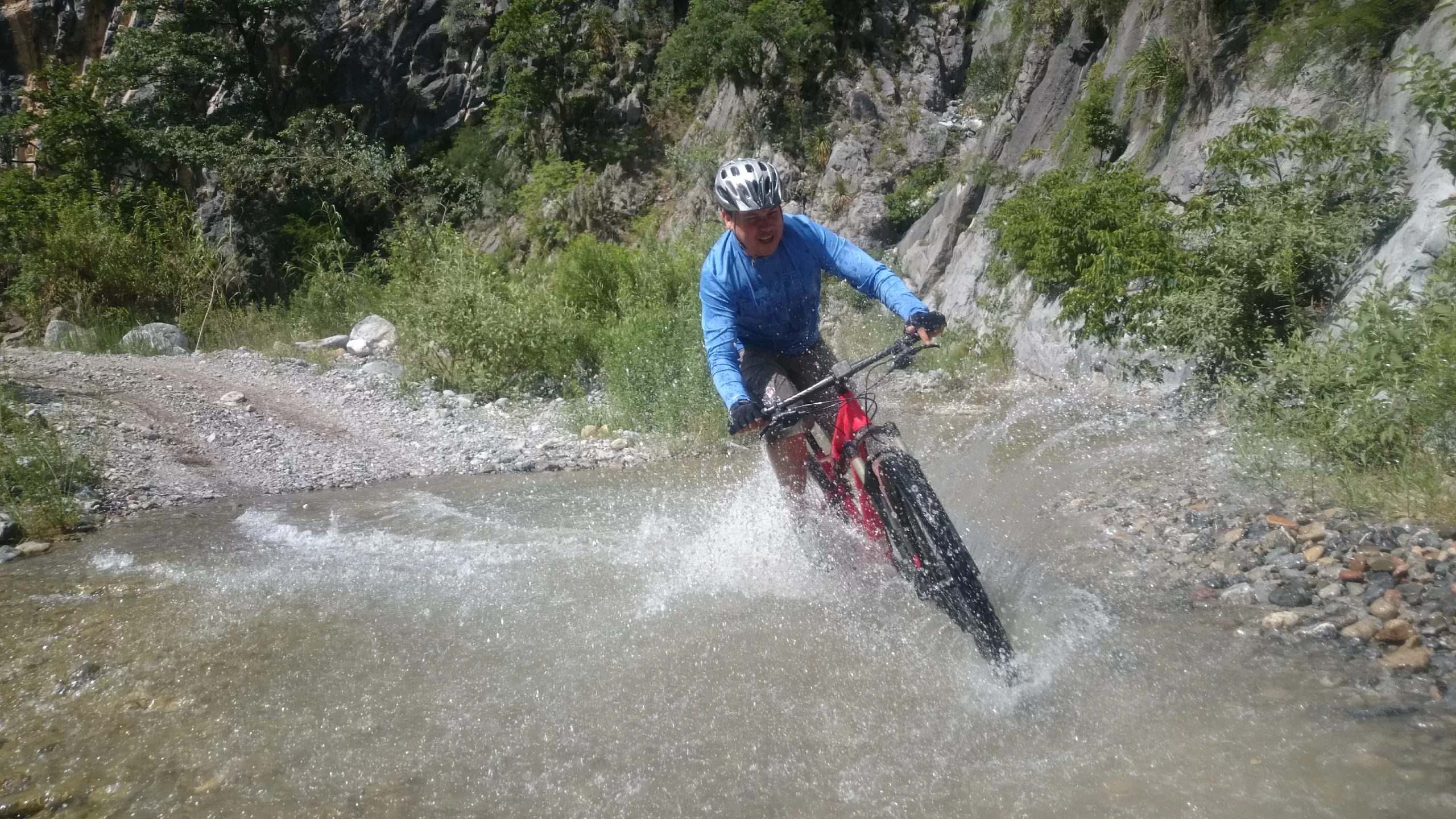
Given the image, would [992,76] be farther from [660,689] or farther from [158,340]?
[660,689]

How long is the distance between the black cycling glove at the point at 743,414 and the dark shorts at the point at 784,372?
1.80 ft

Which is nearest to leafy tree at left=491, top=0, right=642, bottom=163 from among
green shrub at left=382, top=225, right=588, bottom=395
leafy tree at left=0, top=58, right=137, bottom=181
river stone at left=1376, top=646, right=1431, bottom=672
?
leafy tree at left=0, top=58, right=137, bottom=181

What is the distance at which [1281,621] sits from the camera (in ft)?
12.3

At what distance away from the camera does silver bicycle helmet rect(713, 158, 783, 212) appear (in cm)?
429

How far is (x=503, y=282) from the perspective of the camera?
40.2 ft

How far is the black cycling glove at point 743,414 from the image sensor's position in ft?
13.1

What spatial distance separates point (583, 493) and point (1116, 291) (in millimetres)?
5199

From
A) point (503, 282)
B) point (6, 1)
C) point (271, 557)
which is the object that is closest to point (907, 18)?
point (503, 282)

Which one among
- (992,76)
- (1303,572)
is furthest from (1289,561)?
(992,76)

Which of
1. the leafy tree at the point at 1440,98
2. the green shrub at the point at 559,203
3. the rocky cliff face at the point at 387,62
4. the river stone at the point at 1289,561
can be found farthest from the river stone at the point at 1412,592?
the rocky cliff face at the point at 387,62

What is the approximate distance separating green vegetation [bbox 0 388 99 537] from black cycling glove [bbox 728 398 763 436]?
5.38 m

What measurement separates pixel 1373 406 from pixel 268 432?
30.8ft

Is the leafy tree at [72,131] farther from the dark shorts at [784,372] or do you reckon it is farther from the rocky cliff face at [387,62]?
the dark shorts at [784,372]

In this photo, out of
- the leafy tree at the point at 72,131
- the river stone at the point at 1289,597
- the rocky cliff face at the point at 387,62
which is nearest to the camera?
the river stone at the point at 1289,597
